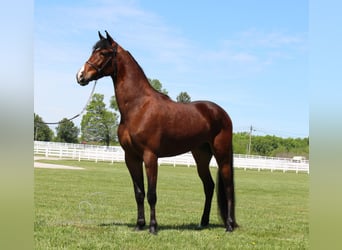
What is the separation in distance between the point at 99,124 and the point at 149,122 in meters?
46.5

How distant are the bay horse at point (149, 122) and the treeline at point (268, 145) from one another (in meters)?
64.0

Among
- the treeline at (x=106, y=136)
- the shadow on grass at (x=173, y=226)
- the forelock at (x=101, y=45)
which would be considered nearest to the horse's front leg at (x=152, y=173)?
the shadow on grass at (x=173, y=226)

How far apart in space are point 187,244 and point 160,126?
5.98 ft

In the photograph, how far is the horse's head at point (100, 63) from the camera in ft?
20.3

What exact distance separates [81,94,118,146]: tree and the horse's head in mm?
35611

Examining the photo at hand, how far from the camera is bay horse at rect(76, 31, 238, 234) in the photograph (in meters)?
6.19

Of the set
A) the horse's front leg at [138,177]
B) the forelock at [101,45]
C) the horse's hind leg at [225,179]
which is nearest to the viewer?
the forelock at [101,45]

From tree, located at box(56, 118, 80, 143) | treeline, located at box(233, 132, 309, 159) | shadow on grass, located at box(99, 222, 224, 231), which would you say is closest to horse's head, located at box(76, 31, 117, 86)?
shadow on grass, located at box(99, 222, 224, 231)

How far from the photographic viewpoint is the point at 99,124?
5181 cm

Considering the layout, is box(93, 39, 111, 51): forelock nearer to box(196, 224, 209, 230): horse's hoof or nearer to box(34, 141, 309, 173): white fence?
box(196, 224, 209, 230): horse's hoof

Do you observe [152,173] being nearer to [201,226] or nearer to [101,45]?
[201,226]

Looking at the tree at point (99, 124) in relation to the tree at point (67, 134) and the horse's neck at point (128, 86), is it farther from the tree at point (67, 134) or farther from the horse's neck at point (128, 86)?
the horse's neck at point (128, 86)

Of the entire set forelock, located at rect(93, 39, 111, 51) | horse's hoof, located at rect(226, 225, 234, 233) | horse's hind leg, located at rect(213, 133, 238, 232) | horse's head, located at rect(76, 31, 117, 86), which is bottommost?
horse's hoof, located at rect(226, 225, 234, 233)
